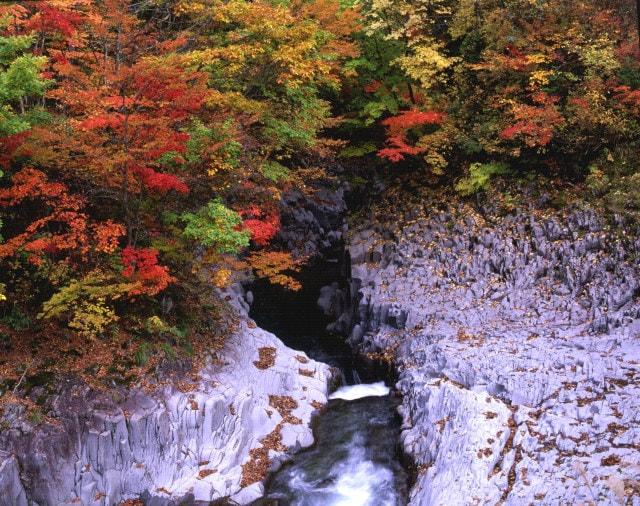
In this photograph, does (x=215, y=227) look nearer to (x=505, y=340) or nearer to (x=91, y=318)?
(x=91, y=318)

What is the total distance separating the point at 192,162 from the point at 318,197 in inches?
503

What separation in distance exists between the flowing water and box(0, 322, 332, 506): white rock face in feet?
1.70

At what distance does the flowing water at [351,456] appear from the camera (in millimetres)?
12305

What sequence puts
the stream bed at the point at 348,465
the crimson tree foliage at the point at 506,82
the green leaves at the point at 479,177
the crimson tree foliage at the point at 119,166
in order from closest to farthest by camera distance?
the crimson tree foliage at the point at 119,166
the stream bed at the point at 348,465
the crimson tree foliage at the point at 506,82
the green leaves at the point at 479,177

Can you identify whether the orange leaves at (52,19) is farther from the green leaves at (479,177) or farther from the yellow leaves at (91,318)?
the green leaves at (479,177)

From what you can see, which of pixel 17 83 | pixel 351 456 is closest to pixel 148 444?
pixel 351 456

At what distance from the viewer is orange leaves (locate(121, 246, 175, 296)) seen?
496 inches

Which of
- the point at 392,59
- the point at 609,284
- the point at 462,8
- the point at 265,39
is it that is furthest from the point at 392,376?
the point at 462,8

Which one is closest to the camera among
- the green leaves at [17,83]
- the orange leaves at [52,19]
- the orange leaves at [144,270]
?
the green leaves at [17,83]

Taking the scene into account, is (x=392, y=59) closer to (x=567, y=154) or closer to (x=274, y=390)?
(x=567, y=154)

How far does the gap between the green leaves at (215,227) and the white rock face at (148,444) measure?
352 centimetres

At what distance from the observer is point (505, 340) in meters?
15.8

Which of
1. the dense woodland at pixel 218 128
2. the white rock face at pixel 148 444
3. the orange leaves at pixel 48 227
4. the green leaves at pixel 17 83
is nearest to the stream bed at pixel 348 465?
the white rock face at pixel 148 444

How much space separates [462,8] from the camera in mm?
23156
